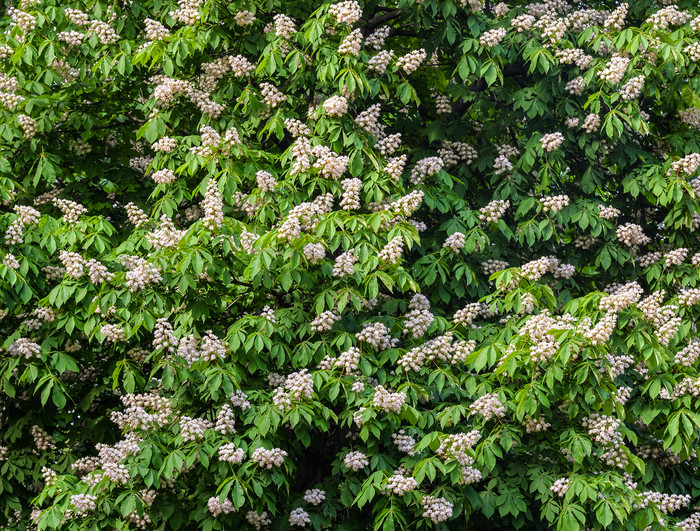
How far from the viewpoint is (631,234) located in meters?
9.70

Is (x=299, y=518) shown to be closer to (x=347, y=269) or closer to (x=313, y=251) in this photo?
(x=347, y=269)

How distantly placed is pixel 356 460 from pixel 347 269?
1.49 metres

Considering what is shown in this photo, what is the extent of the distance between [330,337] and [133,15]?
4.12 m

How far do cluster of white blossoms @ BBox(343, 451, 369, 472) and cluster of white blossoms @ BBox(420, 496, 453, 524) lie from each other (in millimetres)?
557

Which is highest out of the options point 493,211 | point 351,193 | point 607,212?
point 351,193

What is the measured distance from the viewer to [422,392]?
796 cm

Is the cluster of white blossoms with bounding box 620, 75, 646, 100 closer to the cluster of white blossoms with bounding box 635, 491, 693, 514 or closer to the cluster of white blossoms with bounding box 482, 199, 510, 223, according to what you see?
the cluster of white blossoms with bounding box 482, 199, 510, 223

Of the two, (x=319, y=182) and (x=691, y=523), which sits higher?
(x=319, y=182)

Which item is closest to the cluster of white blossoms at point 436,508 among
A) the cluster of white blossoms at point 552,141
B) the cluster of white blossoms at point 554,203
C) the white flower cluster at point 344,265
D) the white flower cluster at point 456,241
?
the white flower cluster at point 344,265

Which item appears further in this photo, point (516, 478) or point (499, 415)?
point (516, 478)

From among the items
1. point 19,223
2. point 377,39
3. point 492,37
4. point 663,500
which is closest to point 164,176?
point 19,223

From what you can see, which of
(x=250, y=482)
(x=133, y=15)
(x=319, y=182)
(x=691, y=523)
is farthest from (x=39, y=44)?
(x=691, y=523)

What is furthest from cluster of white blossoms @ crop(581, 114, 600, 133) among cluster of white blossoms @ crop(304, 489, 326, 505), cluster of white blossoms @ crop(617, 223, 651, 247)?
cluster of white blossoms @ crop(304, 489, 326, 505)

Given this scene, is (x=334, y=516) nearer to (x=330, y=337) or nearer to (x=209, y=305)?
(x=330, y=337)
